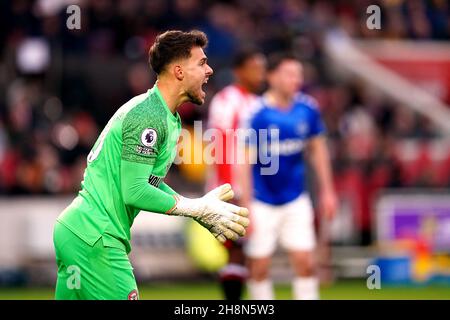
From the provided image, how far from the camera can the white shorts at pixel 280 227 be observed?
10797mm

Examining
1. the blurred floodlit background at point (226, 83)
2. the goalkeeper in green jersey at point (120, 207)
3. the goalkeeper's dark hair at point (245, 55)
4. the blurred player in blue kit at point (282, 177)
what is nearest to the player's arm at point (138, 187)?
the goalkeeper in green jersey at point (120, 207)

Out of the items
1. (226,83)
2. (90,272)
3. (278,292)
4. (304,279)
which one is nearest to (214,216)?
(90,272)

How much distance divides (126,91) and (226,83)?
166 centimetres

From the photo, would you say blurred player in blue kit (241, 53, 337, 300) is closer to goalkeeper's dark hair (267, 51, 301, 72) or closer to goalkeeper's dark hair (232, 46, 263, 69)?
goalkeeper's dark hair (267, 51, 301, 72)

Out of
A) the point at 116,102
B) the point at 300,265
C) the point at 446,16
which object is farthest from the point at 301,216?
the point at 446,16

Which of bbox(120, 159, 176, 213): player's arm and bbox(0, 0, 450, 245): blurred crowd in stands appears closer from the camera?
bbox(120, 159, 176, 213): player's arm

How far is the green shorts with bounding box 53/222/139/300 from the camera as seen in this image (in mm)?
6152

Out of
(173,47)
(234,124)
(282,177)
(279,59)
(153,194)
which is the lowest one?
(153,194)

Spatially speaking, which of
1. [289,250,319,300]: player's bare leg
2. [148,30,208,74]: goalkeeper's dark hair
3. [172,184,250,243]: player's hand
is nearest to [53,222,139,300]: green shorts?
[172,184,250,243]: player's hand

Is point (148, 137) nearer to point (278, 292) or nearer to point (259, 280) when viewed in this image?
point (259, 280)

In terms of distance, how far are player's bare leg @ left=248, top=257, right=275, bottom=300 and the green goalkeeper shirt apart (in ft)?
14.9

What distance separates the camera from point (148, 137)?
6.08m

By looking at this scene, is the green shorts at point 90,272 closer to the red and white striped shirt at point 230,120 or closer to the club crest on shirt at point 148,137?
the club crest on shirt at point 148,137
